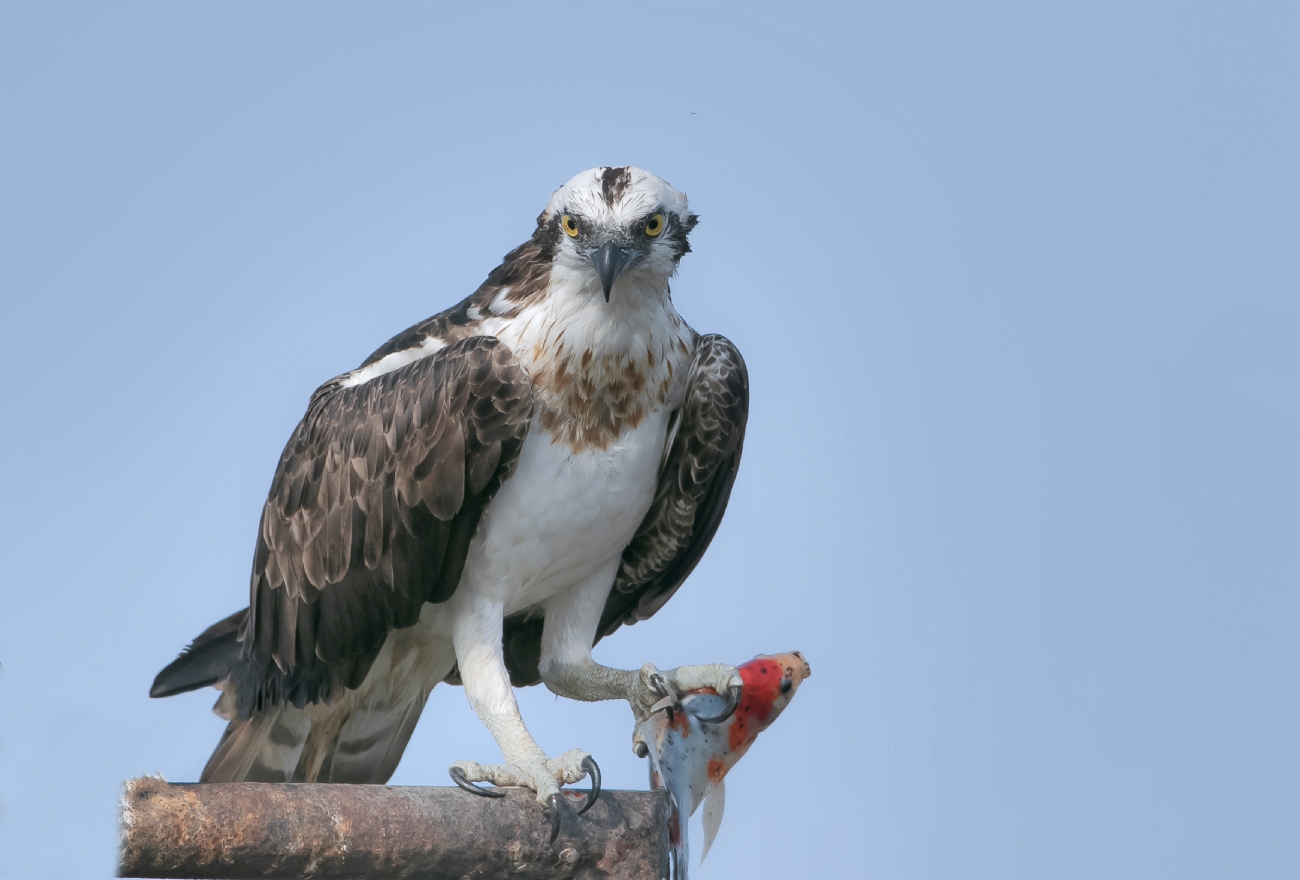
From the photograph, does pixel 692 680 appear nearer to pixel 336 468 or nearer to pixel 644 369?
pixel 644 369

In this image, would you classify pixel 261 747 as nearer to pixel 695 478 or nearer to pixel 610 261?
pixel 695 478

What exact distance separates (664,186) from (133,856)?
3.45 meters

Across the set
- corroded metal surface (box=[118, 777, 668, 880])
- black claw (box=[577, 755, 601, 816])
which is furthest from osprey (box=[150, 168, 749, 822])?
corroded metal surface (box=[118, 777, 668, 880])

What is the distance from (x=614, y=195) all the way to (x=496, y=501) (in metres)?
1.42

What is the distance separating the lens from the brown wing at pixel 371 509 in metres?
6.05

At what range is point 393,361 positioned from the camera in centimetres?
662

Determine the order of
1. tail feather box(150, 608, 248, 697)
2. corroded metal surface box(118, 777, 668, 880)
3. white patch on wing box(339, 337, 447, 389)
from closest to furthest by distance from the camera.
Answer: corroded metal surface box(118, 777, 668, 880), white patch on wing box(339, 337, 447, 389), tail feather box(150, 608, 248, 697)

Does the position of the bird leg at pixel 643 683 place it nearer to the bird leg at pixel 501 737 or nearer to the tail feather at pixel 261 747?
Answer: the bird leg at pixel 501 737

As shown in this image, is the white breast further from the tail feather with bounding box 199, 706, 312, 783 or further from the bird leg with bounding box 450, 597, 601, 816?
the tail feather with bounding box 199, 706, 312, 783

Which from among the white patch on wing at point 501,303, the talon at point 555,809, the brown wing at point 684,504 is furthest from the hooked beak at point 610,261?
the talon at point 555,809

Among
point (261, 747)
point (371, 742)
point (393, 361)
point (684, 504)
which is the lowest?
point (261, 747)

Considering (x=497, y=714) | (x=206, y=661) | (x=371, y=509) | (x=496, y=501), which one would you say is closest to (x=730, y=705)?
(x=497, y=714)

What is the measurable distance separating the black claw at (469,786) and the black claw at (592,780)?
0.34 metres

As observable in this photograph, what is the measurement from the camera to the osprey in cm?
609
